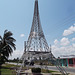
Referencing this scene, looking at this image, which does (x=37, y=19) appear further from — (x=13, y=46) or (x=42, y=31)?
(x=13, y=46)

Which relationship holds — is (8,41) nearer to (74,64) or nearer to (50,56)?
(50,56)

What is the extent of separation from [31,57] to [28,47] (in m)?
1.89

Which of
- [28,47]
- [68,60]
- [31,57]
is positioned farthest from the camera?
[68,60]

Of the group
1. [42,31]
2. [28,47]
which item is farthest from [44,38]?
Answer: [28,47]

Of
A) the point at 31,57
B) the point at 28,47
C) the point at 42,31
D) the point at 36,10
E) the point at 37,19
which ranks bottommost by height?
the point at 31,57

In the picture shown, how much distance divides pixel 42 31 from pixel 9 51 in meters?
12.4

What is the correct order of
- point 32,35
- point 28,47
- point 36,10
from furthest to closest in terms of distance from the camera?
point 36,10 → point 32,35 → point 28,47

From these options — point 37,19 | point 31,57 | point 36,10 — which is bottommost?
point 31,57

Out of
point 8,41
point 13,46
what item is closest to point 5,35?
point 8,41

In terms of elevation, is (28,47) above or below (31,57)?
above

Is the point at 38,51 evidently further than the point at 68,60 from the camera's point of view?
No

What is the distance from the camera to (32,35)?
14344mm

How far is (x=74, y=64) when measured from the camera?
30.7 meters

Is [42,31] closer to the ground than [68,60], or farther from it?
farther from it
